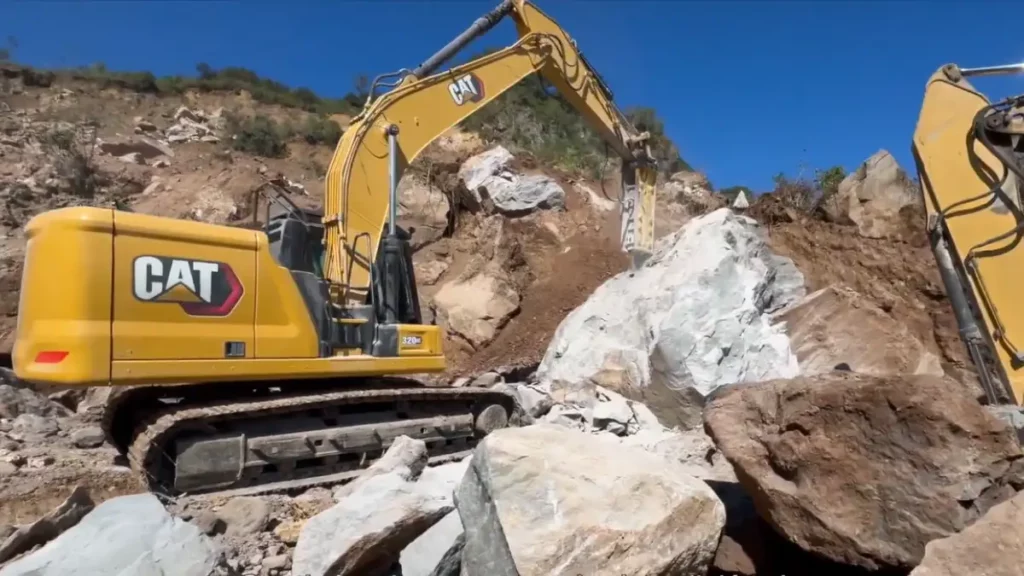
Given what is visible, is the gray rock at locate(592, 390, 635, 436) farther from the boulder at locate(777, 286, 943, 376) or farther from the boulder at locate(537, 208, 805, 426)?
the boulder at locate(777, 286, 943, 376)

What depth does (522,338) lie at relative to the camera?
10.5 meters

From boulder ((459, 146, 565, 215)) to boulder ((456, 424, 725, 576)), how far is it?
1067cm

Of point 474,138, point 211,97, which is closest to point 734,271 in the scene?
point 474,138

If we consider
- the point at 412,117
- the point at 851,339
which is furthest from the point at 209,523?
the point at 851,339

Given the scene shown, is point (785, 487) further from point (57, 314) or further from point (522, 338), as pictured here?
point (522, 338)

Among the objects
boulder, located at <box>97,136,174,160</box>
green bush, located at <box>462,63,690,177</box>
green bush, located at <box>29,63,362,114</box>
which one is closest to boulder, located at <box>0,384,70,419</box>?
boulder, located at <box>97,136,174,160</box>

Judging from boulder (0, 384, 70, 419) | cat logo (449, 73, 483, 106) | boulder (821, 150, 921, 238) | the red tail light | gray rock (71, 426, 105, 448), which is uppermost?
cat logo (449, 73, 483, 106)

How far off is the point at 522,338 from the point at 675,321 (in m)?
3.66

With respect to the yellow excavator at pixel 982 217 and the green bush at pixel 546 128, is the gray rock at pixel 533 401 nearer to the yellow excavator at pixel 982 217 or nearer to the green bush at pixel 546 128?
the yellow excavator at pixel 982 217

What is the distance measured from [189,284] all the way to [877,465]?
418cm

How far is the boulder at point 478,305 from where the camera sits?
10.8 metres

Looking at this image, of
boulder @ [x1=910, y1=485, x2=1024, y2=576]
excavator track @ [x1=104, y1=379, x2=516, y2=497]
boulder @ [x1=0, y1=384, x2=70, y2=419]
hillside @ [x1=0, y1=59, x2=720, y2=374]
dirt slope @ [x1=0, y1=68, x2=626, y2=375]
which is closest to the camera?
boulder @ [x1=910, y1=485, x2=1024, y2=576]

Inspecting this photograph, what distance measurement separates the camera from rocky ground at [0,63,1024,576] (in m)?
2.81

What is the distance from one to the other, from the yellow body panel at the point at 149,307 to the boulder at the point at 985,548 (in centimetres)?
415
